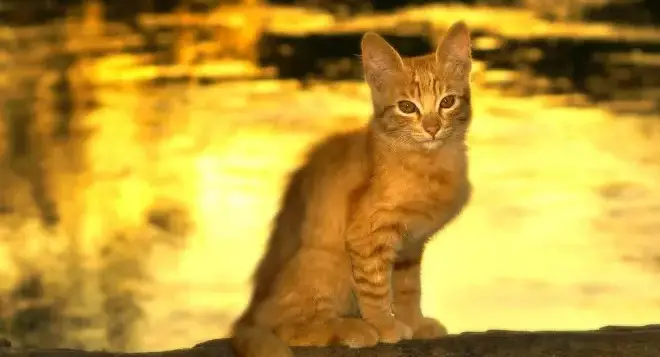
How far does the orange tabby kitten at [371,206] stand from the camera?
1.79 m

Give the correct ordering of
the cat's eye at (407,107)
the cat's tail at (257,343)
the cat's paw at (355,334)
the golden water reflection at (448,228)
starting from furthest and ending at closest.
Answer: the golden water reflection at (448,228)
the cat's eye at (407,107)
the cat's paw at (355,334)
the cat's tail at (257,343)

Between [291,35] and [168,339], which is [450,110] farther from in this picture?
[291,35]

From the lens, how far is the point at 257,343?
5.49 feet

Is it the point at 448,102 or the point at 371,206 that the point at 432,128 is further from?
the point at 371,206

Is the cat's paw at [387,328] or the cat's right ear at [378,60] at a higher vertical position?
the cat's right ear at [378,60]

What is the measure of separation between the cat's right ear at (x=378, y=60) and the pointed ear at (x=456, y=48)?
0.30 ft

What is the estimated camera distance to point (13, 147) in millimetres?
4492

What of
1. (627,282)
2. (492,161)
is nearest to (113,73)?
(492,161)

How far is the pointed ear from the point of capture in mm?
1898

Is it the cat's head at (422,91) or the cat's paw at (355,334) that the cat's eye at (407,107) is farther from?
the cat's paw at (355,334)

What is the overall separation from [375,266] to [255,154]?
8.11 feet

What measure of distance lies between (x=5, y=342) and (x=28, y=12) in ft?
14.3

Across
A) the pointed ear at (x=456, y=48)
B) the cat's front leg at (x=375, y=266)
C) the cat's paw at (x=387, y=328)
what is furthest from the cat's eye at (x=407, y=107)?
the cat's paw at (x=387, y=328)

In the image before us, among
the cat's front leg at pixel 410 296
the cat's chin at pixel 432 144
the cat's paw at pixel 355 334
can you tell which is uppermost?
the cat's chin at pixel 432 144
